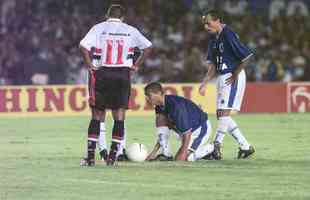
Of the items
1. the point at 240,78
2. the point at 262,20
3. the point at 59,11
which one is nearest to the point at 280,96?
the point at 262,20

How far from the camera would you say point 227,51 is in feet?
46.4

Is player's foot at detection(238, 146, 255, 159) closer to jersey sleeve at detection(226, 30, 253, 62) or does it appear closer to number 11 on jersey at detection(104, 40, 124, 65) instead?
jersey sleeve at detection(226, 30, 253, 62)

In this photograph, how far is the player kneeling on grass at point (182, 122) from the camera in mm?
13094

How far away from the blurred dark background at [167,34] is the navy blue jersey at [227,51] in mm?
12886

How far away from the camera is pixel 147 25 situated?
94.4ft

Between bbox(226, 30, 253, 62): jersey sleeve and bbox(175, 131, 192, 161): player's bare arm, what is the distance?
1472mm

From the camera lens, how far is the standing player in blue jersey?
14008 millimetres

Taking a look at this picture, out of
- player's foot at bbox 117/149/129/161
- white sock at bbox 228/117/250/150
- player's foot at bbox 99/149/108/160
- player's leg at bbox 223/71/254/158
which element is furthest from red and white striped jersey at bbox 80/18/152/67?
white sock at bbox 228/117/250/150

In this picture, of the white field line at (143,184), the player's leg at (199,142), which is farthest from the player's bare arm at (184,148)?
the white field line at (143,184)

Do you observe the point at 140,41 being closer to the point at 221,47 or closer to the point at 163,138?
the point at 163,138

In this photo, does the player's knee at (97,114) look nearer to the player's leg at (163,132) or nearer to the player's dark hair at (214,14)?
the player's leg at (163,132)

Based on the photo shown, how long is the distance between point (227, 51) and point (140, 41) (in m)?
1.57

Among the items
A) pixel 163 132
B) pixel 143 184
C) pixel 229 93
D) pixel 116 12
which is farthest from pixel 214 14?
pixel 143 184

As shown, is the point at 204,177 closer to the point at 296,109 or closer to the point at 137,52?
the point at 137,52
